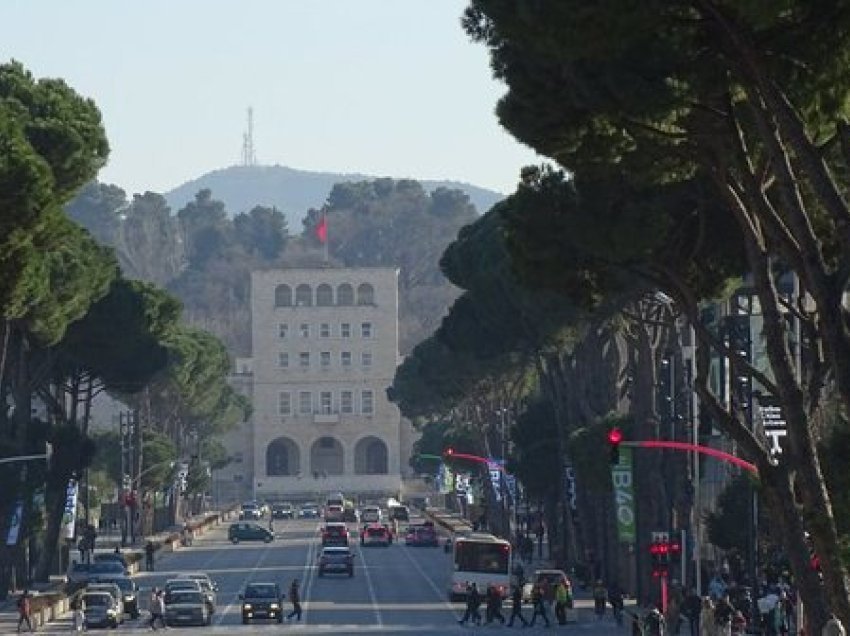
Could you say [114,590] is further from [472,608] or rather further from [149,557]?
[149,557]

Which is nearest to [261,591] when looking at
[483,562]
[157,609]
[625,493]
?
[157,609]

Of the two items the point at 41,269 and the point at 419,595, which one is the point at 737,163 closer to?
the point at 41,269

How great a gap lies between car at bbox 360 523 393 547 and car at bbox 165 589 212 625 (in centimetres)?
5411

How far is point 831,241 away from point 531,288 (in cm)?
587

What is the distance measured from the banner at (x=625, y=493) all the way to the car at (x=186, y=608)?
437 inches

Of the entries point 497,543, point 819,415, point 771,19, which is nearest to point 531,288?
point 771,19

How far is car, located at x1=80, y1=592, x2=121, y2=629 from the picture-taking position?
74.8 metres

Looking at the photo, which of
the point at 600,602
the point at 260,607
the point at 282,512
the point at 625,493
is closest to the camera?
the point at 625,493

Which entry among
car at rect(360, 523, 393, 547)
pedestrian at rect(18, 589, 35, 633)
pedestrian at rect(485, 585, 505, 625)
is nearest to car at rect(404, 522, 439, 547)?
car at rect(360, 523, 393, 547)

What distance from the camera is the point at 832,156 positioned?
4369 cm

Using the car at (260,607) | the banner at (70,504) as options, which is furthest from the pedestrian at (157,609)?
the banner at (70,504)

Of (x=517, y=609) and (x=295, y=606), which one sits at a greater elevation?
(x=295, y=606)

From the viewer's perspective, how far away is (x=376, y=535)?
130625 mm

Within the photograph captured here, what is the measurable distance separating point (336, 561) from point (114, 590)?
24.6 metres
